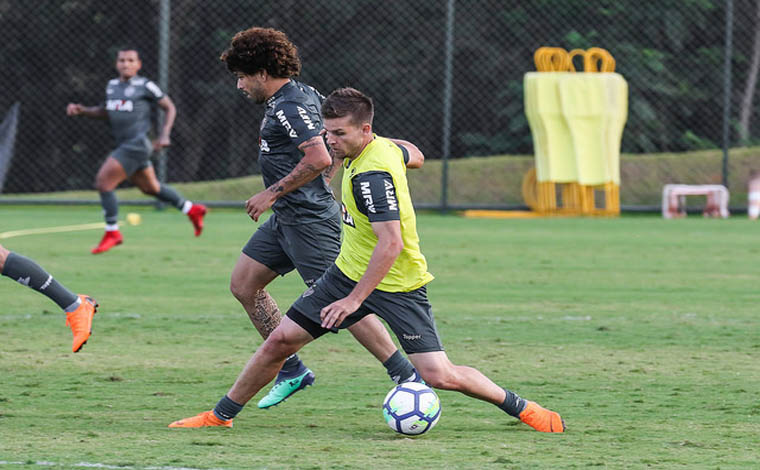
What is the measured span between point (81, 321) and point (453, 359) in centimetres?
212

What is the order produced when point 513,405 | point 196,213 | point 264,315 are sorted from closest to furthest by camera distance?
point 513,405
point 264,315
point 196,213

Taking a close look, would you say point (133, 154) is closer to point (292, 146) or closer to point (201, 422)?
point (292, 146)

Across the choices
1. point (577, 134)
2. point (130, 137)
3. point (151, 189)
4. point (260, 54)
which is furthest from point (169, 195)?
point (260, 54)

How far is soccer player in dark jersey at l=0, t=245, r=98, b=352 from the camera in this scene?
6750mm

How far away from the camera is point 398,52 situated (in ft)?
71.3

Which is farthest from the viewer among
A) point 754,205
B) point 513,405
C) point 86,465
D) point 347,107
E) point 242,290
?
point 754,205

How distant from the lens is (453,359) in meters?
7.27

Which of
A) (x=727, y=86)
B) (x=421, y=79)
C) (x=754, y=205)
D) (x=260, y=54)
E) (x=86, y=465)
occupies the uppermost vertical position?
(x=260, y=54)

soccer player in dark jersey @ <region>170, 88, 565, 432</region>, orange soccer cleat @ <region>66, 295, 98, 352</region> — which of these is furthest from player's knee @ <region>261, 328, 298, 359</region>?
orange soccer cleat @ <region>66, 295, 98, 352</region>

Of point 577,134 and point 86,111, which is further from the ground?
point 86,111

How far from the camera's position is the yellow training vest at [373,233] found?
5113mm

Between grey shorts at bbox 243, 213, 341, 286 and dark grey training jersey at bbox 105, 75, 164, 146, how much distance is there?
7875mm

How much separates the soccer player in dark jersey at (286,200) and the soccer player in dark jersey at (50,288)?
1021 millimetres

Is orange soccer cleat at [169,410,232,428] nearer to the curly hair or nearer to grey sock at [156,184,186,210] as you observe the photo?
the curly hair
